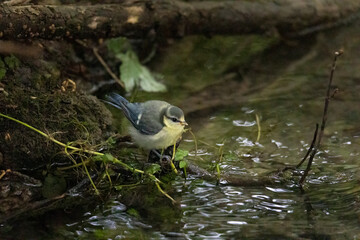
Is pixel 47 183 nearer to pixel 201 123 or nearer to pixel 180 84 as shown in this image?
pixel 201 123

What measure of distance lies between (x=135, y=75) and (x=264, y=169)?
7.79 feet

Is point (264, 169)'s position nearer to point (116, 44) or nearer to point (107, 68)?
point (107, 68)

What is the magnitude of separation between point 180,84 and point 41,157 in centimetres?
266

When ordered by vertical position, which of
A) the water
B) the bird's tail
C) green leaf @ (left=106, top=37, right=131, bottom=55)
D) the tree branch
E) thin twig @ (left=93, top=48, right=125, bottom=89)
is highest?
the tree branch

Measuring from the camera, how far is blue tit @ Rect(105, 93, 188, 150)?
4.58 m

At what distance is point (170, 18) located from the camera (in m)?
6.74

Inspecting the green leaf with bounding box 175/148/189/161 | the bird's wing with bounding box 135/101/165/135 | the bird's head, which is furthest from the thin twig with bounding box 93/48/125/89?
the green leaf with bounding box 175/148/189/161

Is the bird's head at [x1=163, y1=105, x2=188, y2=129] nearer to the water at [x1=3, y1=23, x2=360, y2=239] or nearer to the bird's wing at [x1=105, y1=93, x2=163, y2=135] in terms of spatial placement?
the bird's wing at [x1=105, y1=93, x2=163, y2=135]

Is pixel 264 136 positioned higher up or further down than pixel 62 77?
further down

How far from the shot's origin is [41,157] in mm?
4598

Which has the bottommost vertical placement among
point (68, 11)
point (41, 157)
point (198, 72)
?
point (41, 157)

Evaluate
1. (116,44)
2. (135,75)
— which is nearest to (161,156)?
(135,75)

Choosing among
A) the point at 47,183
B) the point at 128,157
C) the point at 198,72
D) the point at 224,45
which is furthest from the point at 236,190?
the point at 224,45

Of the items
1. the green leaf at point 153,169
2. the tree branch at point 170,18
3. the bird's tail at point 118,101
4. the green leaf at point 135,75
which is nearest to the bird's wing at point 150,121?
the bird's tail at point 118,101
